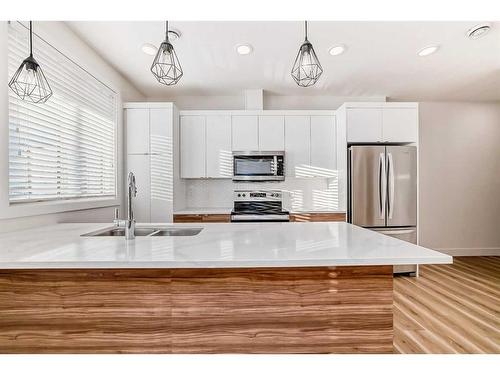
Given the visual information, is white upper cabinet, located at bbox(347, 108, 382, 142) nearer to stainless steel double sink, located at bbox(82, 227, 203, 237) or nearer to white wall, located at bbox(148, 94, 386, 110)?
white wall, located at bbox(148, 94, 386, 110)

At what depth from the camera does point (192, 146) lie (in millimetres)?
4191

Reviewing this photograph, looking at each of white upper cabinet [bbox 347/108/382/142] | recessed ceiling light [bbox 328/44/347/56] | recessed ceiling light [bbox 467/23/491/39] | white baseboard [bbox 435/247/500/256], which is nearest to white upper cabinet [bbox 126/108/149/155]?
recessed ceiling light [bbox 328/44/347/56]

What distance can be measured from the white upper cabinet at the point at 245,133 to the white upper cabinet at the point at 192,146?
1.37 feet

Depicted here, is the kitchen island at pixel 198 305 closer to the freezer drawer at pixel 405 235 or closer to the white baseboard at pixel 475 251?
the freezer drawer at pixel 405 235

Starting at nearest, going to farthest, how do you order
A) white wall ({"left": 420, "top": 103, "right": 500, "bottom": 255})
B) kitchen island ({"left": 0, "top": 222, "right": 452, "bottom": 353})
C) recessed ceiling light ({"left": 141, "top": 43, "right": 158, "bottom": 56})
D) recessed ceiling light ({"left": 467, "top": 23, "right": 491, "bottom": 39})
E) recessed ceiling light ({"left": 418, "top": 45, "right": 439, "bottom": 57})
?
kitchen island ({"left": 0, "top": 222, "right": 452, "bottom": 353}) → recessed ceiling light ({"left": 467, "top": 23, "right": 491, "bottom": 39}) → recessed ceiling light ({"left": 141, "top": 43, "right": 158, "bottom": 56}) → recessed ceiling light ({"left": 418, "top": 45, "right": 439, "bottom": 57}) → white wall ({"left": 420, "top": 103, "right": 500, "bottom": 255})

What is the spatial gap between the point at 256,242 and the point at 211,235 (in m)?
0.36

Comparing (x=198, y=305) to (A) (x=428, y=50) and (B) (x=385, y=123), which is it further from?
(B) (x=385, y=123)

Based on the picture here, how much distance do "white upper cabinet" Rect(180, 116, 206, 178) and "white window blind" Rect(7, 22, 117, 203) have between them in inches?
34.1

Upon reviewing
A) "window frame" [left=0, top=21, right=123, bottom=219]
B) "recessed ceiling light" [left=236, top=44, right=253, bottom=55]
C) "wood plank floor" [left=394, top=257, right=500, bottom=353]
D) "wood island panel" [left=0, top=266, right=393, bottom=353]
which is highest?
"recessed ceiling light" [left=236, top=44, right=253, bottom=55]

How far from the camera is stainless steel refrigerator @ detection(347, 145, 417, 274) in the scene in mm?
3844

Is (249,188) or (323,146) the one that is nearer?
(323,146)

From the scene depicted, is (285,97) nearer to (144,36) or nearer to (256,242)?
→ (144,36)

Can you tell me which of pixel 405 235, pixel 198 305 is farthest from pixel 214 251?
pixel 405 235

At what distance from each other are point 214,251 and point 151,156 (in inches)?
109
